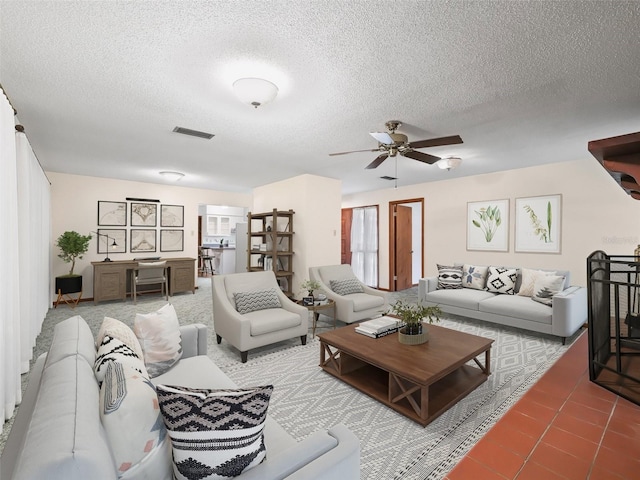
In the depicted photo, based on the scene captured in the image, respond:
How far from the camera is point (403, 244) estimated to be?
24.5 feet

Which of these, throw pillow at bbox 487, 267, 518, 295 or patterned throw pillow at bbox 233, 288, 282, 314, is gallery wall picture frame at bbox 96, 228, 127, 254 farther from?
throw pillow at bbox 487, 267, 518, 295

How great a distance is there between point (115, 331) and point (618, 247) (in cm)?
595

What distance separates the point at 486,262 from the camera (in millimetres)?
5648

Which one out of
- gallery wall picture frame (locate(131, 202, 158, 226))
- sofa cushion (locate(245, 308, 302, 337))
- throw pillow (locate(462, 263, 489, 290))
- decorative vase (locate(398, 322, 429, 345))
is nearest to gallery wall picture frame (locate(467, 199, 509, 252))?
throw pillow (locate(462, 263, 489, 290))

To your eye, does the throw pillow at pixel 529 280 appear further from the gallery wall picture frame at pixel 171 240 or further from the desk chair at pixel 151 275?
the gallery wall picture frame at pixel 171 240

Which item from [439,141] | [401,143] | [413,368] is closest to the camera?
[413,368]

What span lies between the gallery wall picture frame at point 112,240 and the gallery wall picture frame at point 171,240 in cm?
74

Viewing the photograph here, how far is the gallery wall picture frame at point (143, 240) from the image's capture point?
21.5 feet

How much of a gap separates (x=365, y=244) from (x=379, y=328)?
5.16 m

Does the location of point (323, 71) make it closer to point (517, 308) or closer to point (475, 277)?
point (517, 308)

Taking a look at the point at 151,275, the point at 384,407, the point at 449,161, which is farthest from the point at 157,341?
the point at 151,275

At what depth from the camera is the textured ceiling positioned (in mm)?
1645

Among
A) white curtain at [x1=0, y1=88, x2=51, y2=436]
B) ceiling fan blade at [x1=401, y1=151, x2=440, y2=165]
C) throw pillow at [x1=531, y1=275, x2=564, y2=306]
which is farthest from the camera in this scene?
throw pillow at [x1=531, y1=275, x2=564, y2=306]

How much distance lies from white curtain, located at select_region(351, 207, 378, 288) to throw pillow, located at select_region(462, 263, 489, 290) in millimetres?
2797
